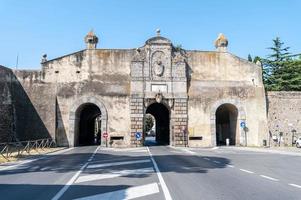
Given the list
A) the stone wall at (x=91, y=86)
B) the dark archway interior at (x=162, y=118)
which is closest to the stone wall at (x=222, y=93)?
the stone wall at (x=91, y=86)

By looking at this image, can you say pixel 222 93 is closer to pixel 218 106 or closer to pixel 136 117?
pixel 218 106

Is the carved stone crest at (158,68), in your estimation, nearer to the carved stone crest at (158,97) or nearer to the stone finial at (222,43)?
the carved stone crest at (158,97)

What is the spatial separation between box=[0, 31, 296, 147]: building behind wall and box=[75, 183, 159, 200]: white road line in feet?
75.6

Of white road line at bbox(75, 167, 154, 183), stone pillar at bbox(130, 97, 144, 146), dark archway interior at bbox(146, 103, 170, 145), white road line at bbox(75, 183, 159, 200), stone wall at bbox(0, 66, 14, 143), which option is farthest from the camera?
dark archway interior at bbox(146, 103, 170, 145)

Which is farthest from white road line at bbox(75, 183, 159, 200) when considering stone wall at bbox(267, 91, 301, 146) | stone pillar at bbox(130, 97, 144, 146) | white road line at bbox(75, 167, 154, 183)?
stone wall at bbox(267, 91, 301, 146)

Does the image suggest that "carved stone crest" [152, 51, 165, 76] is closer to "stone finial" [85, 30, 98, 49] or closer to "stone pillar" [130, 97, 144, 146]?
"stone pillar" [130, 97, 144, 146]

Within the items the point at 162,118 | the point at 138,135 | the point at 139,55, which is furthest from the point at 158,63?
the point at 162,118

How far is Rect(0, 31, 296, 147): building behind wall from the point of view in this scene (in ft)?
106

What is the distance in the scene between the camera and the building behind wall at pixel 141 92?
32.2 metres

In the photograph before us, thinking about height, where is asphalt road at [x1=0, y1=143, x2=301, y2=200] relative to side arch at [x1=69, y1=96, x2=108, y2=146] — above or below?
below

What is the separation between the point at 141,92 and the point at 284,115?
45.1 ft

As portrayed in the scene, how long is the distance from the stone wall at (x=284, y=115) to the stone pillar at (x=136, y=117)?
12.1 metres

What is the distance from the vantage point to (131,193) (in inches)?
333

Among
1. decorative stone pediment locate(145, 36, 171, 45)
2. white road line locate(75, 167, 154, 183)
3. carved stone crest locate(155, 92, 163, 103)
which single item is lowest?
white road line locate(75, 167, 154, 183)
